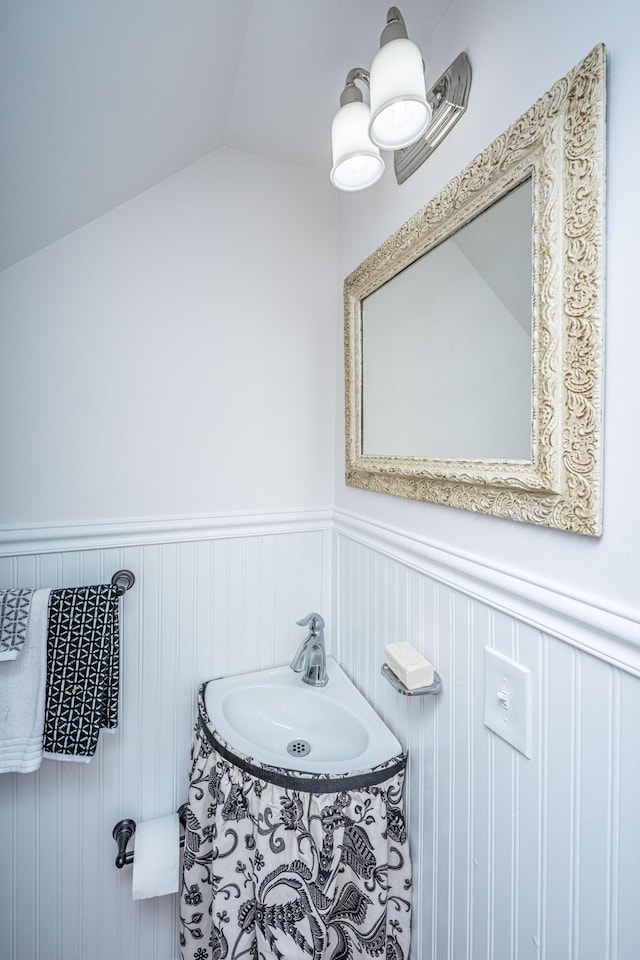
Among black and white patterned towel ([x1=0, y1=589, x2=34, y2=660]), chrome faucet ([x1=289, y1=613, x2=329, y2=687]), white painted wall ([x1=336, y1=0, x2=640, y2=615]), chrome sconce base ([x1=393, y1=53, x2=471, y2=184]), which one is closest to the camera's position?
white painted wall ([x1=336, y1=0, x2=640, y2=615])

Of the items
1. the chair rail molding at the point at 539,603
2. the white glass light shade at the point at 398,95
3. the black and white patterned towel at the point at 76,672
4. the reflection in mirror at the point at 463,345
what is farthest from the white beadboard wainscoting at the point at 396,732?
the white glass light shade at the point at 398,95

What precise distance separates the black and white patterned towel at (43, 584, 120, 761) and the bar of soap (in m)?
0.68

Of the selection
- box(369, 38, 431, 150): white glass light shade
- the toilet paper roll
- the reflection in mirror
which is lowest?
the toilet paper roll

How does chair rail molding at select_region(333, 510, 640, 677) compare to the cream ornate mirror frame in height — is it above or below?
below

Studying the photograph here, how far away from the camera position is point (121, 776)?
3.64ft

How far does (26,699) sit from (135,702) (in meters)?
0.27

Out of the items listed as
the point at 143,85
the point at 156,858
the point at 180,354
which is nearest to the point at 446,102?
the point at 143,85

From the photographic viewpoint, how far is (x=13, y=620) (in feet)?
3.02

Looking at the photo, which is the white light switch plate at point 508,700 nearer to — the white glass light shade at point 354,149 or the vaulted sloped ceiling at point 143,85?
the white glass light shade at point 354,149

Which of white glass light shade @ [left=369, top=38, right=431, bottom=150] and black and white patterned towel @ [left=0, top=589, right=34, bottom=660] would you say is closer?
white glass light shade @ [left=369, top=38, right=431, bottom=150]

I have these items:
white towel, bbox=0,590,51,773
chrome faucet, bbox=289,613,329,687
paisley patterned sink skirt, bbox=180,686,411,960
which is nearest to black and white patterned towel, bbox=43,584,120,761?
white towel, bbox=0,590,51,773

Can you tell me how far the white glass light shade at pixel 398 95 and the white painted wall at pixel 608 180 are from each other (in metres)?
0.09

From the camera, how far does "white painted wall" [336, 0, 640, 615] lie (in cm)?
47

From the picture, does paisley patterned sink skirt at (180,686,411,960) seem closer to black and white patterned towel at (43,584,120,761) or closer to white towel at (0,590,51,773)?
black and white patterned towel at (43,584,120,761)
